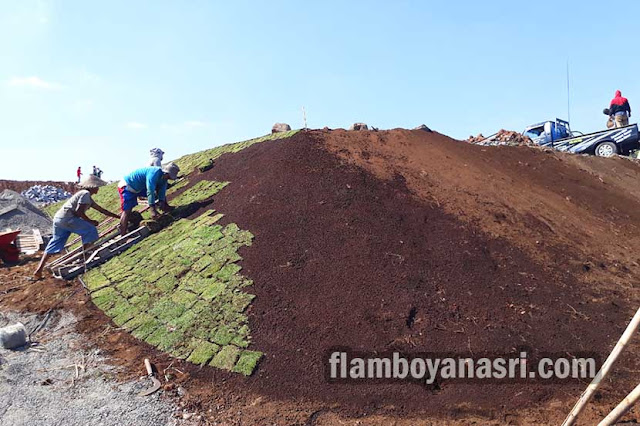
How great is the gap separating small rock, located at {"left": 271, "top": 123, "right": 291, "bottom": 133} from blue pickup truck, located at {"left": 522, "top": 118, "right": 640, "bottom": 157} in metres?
9.24

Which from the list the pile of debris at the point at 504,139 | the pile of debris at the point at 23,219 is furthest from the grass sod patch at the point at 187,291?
the pile of debris at the point at 504,139

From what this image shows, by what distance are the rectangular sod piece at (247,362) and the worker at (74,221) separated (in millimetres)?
4266

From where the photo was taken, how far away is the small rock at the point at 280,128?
37.1 feet

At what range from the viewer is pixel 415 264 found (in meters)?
5.86

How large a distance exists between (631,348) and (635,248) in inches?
122

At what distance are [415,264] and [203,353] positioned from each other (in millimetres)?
2705

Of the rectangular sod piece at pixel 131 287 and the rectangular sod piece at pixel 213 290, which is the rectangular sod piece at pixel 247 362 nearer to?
the rectangular sod piece at pixel 213 290

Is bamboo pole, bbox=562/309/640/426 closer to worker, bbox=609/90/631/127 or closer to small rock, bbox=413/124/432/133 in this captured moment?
small rock, bbox=413/124/432/133

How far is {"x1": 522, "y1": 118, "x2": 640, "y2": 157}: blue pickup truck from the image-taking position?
14531 millimetres

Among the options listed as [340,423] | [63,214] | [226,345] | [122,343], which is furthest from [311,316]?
[63,214]

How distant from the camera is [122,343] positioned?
18.1 ft

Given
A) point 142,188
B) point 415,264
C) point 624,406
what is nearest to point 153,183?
point 142,188

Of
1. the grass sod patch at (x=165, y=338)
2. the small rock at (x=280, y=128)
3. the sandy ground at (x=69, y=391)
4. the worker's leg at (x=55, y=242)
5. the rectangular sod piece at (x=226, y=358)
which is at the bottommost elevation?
the sandy ground at (x=69, y=391)

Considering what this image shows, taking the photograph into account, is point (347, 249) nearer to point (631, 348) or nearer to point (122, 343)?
point (122, 343)
